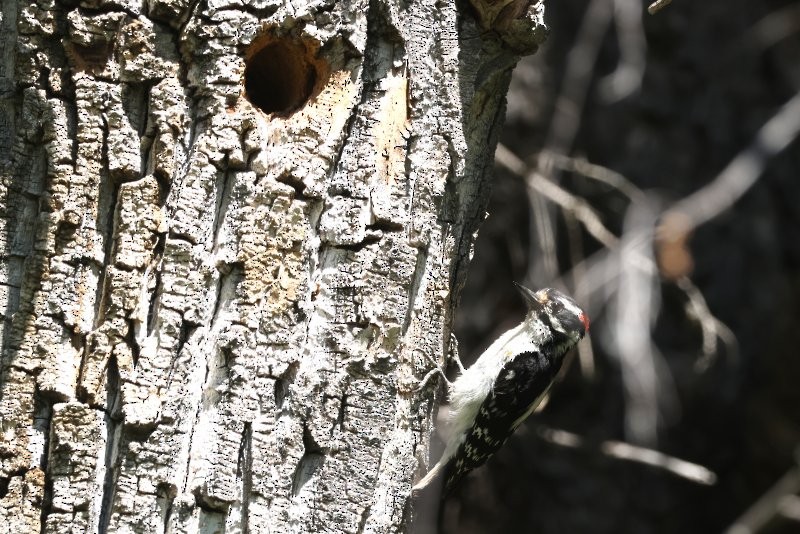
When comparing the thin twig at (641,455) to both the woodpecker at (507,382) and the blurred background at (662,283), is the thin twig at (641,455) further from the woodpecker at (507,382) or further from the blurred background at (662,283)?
the blurred background at (662,283)

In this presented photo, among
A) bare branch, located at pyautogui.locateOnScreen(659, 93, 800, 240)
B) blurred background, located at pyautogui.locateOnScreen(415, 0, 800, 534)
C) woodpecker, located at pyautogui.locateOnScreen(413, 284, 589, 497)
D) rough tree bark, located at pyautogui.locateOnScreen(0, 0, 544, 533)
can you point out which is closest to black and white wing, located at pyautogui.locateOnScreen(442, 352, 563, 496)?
woodpecker, located at pyautogui.locateOnScreen(413, 284, 589, 497)

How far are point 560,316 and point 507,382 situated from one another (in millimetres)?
427

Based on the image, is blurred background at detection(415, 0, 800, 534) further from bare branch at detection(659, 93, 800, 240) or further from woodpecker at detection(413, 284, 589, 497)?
woodpecker at detection(413, 284, 589, 497)

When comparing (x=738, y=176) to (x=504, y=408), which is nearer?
(x=504, y=408)

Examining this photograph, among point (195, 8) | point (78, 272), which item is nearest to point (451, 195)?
point (195, 8)

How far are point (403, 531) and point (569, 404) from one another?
10.8ft

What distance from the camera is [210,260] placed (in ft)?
7.61

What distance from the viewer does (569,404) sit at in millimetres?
5730

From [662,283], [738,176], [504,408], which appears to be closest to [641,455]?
[504,408]

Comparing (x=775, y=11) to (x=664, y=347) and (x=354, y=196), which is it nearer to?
(x=664, y=347)

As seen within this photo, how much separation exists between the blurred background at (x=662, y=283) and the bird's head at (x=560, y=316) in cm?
85

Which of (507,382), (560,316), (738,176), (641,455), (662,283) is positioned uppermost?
(738,176)

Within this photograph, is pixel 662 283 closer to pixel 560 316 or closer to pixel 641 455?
pixel 560 316

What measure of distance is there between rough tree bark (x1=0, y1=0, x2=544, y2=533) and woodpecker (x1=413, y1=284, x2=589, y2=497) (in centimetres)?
150
